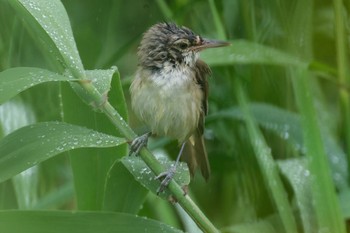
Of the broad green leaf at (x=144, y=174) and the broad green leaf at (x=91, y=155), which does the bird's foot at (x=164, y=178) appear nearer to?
the broad green leaf at (x=144, y=174)

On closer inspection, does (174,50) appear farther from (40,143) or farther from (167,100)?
(40,143)

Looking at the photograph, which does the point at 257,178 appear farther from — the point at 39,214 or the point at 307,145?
the point at 39,214

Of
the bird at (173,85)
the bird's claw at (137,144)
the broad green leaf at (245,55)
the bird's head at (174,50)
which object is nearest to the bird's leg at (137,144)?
the bird's claw at (137,144)

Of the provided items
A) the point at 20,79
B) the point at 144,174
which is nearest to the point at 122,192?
the point at 144,174

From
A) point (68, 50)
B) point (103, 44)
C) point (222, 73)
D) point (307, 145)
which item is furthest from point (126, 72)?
point (68, 50)

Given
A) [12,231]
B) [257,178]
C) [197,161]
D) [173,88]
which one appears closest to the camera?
[12,231]
